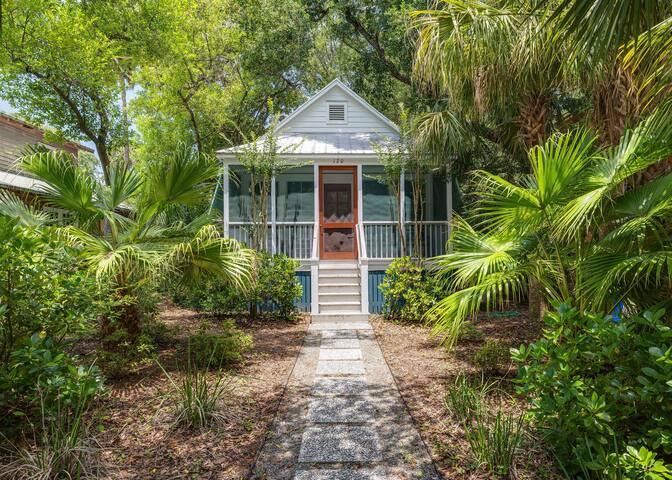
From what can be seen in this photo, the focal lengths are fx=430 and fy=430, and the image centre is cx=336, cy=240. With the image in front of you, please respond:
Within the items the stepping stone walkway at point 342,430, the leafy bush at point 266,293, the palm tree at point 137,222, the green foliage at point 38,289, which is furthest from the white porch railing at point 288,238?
the green foliage at point 38,289

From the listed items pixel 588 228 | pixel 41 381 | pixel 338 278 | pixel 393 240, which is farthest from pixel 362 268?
pixel 41 381

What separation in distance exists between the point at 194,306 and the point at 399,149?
5.85 meters

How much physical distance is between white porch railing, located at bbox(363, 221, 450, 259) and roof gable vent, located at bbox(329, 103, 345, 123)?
10.7 feet

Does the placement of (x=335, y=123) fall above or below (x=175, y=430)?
above

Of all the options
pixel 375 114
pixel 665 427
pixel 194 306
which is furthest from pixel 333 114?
pixel 665 427

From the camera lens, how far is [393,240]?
34.6 feet

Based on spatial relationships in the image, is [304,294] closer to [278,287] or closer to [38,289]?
[278,287]

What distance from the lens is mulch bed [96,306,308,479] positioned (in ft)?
10.2

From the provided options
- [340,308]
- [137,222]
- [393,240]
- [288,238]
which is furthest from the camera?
[288,238]

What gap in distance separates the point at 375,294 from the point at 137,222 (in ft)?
19.2

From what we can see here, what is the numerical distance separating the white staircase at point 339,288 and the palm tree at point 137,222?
4.08 m

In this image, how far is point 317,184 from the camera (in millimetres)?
10633

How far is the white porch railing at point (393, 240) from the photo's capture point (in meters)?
10.4

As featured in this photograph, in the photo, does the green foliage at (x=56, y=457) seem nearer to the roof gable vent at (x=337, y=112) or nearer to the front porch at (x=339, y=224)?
the front porch at (x=339, y=224)
